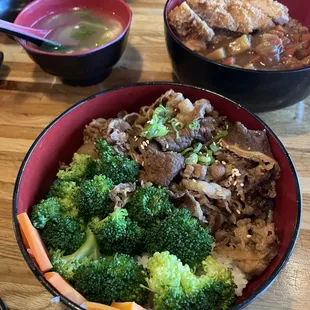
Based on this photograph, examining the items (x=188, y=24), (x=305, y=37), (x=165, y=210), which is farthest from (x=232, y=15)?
(x=165, y=210)

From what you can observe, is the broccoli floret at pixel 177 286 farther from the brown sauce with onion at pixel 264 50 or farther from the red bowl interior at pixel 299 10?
the red bowl interior at pixel 299 10

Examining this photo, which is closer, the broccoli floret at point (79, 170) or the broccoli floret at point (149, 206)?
the broccoli floret at point (149, 206)

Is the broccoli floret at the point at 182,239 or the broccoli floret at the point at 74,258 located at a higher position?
the broccoli floret at the point at 182,239

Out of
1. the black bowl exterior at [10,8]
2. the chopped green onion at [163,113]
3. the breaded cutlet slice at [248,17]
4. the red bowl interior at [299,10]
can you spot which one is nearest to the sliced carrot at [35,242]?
the chopped green onion at [163,113]

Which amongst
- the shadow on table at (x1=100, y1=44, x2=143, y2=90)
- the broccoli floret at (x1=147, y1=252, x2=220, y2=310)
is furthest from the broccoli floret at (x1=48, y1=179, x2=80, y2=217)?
the shadow on table at (x1=100, y1=44, x2=143, y2=90)

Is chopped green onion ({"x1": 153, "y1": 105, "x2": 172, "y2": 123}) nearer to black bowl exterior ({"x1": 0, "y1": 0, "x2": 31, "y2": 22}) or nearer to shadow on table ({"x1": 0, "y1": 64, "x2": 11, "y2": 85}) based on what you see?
shadow on table ({"x1": 0, "y1": 64, "x2": 11, "y2": 85})

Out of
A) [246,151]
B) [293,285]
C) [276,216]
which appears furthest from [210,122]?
[293,285]

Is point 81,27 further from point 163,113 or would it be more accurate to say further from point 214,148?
point 214,148
